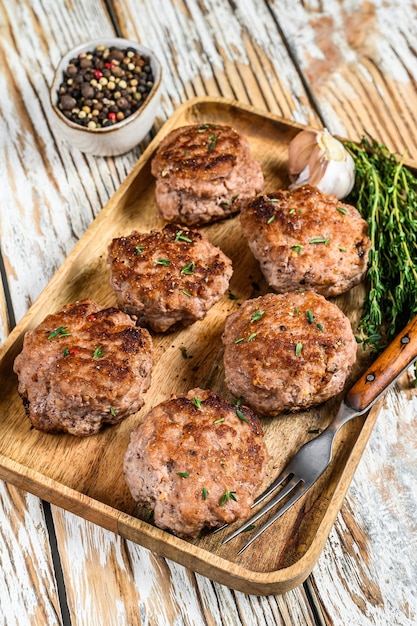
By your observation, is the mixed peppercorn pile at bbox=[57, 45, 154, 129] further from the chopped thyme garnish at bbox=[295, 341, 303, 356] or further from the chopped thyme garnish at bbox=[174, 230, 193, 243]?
the chopped thyme garnish at bbox=[295, 341, 303, 356]

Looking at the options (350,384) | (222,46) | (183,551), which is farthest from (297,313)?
(222,46)

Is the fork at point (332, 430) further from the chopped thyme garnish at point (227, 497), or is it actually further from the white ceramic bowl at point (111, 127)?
the white ceramic bowl at point (111, 127)

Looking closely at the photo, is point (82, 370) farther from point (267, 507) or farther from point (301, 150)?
point (301, 150)

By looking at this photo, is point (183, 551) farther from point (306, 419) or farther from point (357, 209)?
point (357, 209)

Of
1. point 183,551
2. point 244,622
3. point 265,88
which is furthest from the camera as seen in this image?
point 265,88

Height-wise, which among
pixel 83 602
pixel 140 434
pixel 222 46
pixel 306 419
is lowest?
pixel 83 602

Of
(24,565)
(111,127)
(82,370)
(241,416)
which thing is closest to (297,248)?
(241,416)
